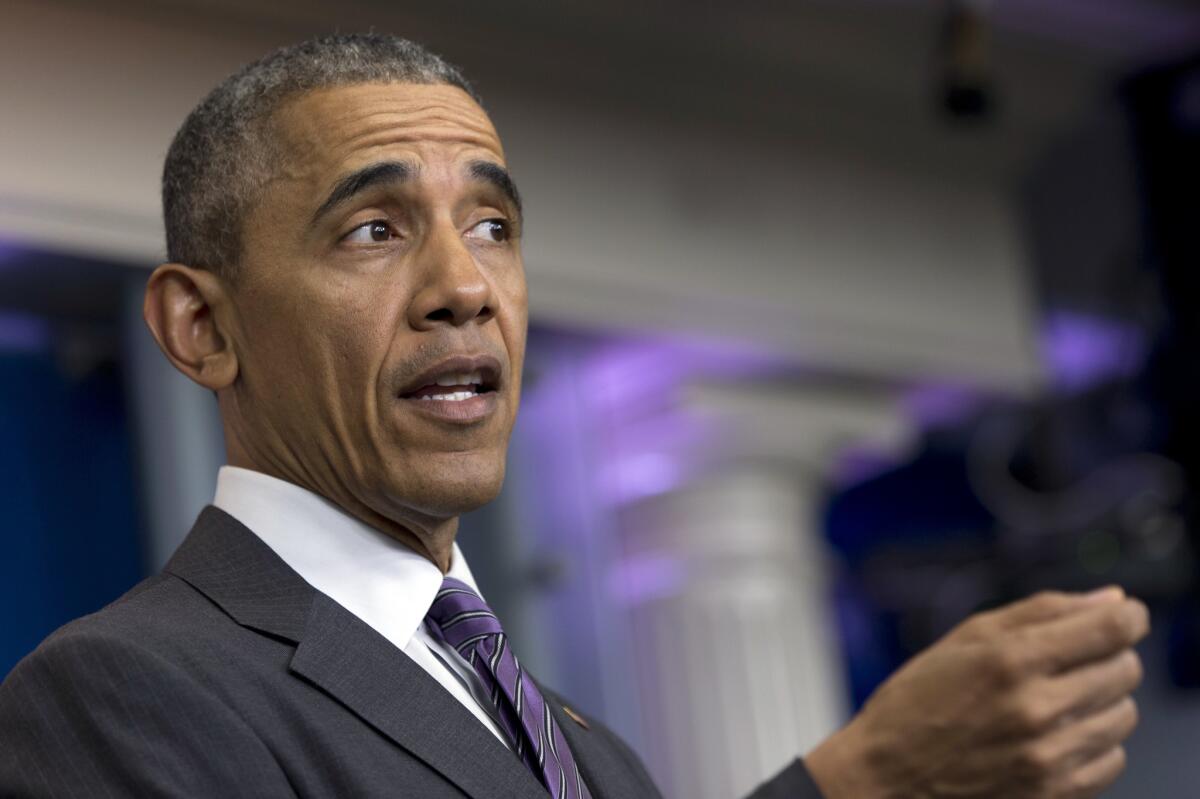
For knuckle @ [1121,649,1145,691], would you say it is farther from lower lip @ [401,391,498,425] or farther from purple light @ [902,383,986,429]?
purple light @ [902,383,986,429]

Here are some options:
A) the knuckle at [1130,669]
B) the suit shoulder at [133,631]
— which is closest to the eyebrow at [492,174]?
the suit shoulder at [133,631]

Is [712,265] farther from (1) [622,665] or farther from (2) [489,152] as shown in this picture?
(2) [489,152]

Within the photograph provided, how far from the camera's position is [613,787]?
120 centimetres

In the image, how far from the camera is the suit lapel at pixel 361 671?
99 cm

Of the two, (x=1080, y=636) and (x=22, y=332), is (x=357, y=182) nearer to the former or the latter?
(x=1080, y=636)

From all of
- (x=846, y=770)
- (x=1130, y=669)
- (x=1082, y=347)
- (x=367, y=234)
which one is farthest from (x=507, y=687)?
(x=1082, y=347)

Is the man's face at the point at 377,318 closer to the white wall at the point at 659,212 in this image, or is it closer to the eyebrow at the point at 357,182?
the eyebrow at the point at 357,182

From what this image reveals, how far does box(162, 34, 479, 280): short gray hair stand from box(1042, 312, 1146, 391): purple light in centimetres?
329

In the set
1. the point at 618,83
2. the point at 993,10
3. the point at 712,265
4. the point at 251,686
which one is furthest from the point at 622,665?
the point at 251,686

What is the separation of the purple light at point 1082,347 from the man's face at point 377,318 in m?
3.31

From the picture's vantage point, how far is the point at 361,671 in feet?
3.36

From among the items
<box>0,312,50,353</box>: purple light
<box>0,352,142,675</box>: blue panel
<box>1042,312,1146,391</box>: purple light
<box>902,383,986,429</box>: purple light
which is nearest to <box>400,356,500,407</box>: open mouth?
<box>0,352,142,675</box>: blue panel

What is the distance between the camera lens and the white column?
10.1 ft

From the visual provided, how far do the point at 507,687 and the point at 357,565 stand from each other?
0.43ft
